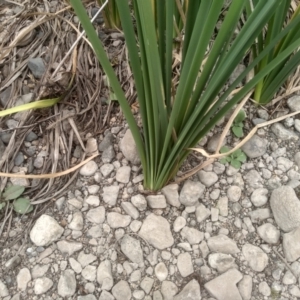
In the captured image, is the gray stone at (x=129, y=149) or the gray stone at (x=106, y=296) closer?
the gray stone at (x=106, y=296)

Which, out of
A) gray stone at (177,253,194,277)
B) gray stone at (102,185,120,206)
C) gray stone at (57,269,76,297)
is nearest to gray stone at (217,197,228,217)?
gray stone at (177,253,194,277)

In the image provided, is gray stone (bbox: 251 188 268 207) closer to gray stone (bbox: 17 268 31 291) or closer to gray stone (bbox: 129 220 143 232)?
gray stone (bbox: 129 220 143 232)

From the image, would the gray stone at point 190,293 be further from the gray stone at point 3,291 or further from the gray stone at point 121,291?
the gray stone at point 3,291

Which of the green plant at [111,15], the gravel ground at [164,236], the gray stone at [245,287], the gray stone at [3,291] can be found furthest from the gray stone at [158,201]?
the green plant at [111,15]

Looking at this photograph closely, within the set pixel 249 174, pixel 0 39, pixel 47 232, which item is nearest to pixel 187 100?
pixel 249 174

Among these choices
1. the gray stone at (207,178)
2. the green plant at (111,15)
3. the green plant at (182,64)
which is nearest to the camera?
the green plant at (182,64)

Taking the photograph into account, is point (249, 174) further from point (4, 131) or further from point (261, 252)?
point (4, 131)

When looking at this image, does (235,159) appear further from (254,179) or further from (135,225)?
(135,225)
